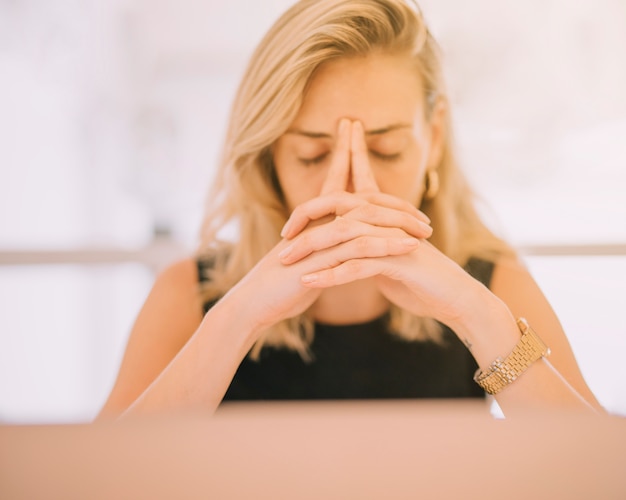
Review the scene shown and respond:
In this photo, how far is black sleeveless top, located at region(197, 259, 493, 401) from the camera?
902 millimetres

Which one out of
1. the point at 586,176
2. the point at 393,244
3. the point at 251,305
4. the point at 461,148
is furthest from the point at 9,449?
the point at 586,176

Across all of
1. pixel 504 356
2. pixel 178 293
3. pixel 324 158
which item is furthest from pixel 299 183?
pixel 504 356

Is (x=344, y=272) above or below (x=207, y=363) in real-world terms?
above

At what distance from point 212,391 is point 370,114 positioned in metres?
0.49

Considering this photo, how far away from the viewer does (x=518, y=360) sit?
31.2 inches

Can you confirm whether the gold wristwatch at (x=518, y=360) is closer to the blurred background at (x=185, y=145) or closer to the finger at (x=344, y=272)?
the blurred background at (x=185, y=145)

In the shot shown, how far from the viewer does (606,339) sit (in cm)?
85

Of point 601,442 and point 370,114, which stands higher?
point 370,114

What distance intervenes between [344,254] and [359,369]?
0.26m

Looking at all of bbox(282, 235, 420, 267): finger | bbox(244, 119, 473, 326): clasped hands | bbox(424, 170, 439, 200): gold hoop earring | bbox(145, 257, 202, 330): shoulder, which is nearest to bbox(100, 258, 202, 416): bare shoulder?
bbox(145, 257, 202, 330): shoulder

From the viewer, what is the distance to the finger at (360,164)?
80cm

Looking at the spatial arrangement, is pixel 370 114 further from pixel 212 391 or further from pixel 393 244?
pixel 212 391

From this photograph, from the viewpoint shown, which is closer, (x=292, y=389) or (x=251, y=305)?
(x=251, y=305)

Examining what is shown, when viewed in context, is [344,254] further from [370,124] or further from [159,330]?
[159,330]
